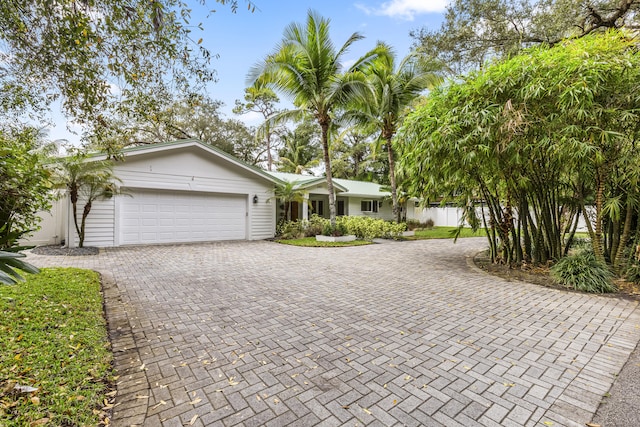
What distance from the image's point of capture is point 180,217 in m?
11.4

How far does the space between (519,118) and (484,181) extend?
7.26 feet

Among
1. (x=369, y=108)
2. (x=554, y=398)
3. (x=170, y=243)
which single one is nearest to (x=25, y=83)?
(x=170, y=243)

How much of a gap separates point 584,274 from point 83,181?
1256cm

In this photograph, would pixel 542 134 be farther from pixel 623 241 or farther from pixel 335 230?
pixel 335 230

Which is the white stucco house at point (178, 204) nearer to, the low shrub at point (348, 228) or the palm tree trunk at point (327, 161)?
the low shrub at point (348, 228)

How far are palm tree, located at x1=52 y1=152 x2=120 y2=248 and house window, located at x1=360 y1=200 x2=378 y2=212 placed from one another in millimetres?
14349

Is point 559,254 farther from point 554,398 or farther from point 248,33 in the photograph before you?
point 248,33

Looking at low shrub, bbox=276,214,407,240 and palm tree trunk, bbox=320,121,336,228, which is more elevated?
palm tree trunk, bbox=320,121,336,228

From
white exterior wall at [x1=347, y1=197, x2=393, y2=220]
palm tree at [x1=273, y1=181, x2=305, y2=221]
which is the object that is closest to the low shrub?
palm tree at [x1=273, y1=181, x2=305, y2=221]

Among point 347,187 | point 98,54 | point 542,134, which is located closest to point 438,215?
point 347,187

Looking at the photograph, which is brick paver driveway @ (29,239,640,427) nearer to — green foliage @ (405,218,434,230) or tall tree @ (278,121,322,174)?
green foliage @ (405,218,434,230)

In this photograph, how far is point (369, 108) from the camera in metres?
12.5

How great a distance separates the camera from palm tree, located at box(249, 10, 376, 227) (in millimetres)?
10383

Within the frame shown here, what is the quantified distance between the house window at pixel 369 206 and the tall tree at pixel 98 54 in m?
16.1
